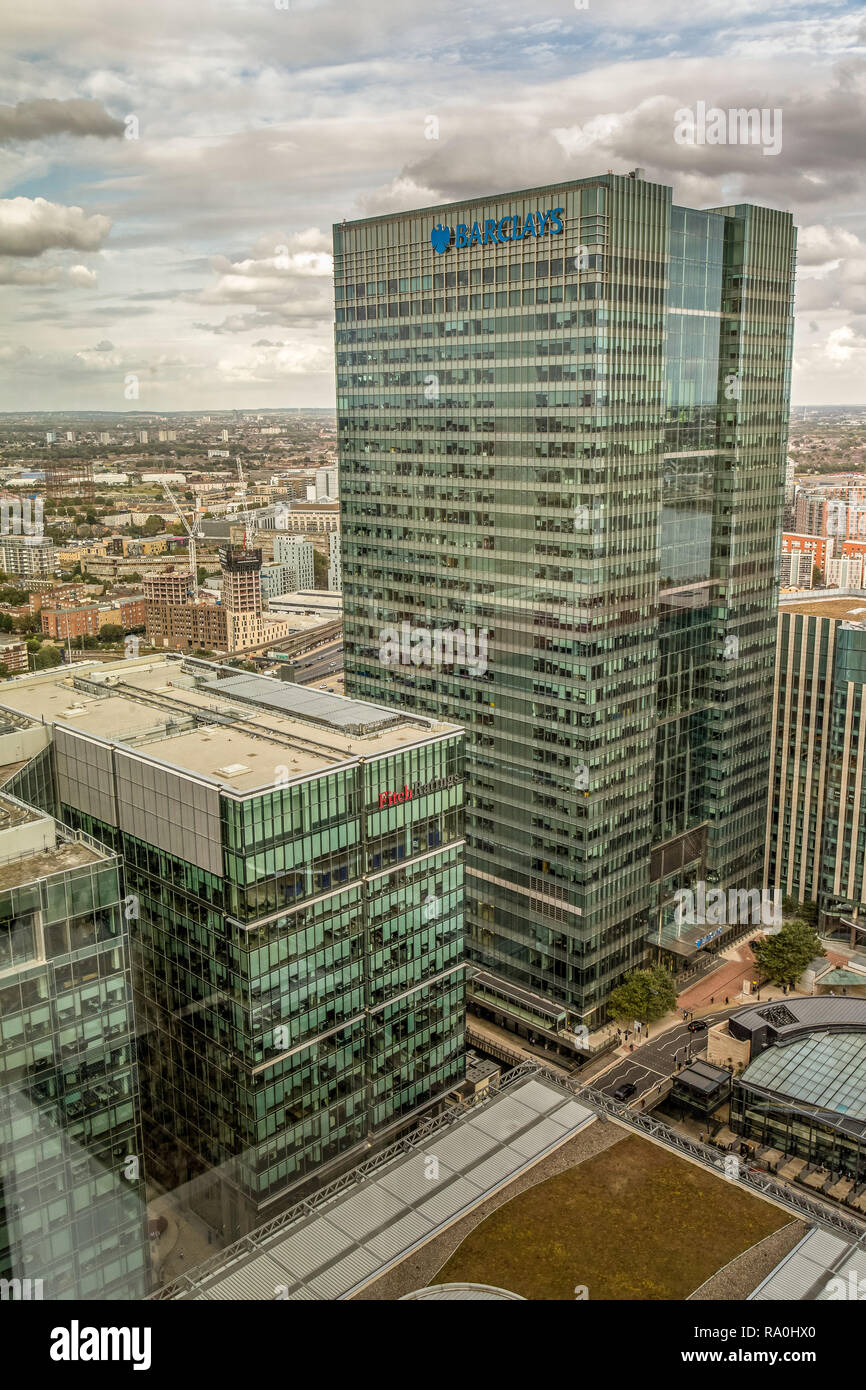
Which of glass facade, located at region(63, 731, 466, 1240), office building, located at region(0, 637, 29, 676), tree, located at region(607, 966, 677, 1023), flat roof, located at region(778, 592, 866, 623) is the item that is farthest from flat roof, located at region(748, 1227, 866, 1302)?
office building, located at region(0, 637, 29, 676)

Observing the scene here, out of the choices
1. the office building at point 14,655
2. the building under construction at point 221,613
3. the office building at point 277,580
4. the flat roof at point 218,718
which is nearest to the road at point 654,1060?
the flat roof at point 218,718

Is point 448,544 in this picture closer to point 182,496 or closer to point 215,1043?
point 215,1043

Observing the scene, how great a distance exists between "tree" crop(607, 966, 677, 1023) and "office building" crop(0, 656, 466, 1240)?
26.4 feet

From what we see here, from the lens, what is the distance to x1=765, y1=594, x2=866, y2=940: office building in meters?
37.8

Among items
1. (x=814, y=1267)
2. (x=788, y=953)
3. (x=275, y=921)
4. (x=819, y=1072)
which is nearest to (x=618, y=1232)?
(x=814, y=1267)

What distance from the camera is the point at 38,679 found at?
98.1 ft

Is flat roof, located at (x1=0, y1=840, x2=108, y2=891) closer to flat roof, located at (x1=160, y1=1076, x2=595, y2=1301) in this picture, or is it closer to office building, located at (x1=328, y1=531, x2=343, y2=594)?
flat roof, located at (x1=160, y1=1076, x2=595, y2=1301)

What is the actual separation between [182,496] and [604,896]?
119ft

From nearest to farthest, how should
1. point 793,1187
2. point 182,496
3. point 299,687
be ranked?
point 793,1187
point 299,687
point 182,496

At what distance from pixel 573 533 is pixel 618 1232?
754 inches

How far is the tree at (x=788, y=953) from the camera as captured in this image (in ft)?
117
